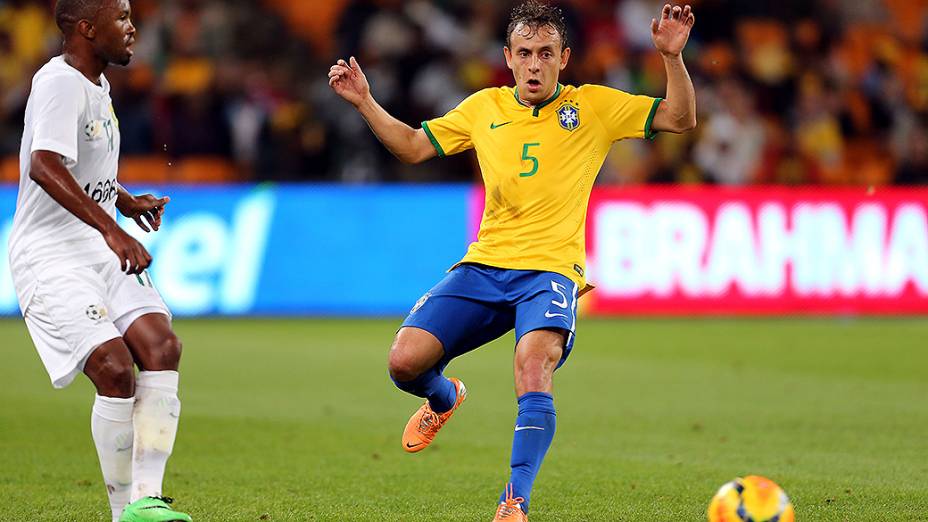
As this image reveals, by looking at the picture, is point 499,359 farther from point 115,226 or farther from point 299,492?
point 115,226

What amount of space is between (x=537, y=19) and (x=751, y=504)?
2489 mm

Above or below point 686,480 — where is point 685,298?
above

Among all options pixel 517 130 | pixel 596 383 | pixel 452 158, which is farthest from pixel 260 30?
pixel 517 130

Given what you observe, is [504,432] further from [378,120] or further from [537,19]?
[537,19]

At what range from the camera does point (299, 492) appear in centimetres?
691

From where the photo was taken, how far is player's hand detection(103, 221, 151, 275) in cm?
530

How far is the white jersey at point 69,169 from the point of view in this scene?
549cm

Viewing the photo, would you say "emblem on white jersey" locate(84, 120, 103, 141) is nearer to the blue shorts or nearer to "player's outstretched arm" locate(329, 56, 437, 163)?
"player's outstretched arm" locate(329, 56, 437, 163)

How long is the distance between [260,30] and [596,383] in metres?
10.2

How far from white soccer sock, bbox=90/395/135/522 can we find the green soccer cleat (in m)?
0.20

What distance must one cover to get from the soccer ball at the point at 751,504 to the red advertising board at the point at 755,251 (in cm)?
1112

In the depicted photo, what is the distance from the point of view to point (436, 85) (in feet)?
61.2

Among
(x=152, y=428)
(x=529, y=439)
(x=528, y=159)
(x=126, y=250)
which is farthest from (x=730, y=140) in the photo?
(x=126, y=250)

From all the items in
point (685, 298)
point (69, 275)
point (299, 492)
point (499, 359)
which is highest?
point (685, 298)
